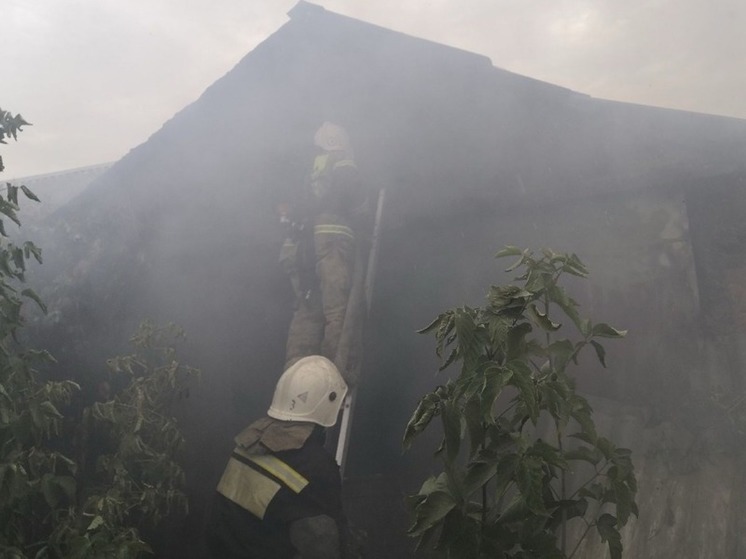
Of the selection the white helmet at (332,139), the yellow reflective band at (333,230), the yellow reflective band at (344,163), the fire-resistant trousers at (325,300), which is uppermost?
the white helmet at (332,139)

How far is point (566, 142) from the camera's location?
14.0 feet

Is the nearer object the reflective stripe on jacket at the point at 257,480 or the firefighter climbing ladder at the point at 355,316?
the reflective stripe on jacket at the point at 257,480

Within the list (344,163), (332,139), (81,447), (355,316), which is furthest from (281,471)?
(332,139)

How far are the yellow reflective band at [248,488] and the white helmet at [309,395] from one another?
372 millimetres

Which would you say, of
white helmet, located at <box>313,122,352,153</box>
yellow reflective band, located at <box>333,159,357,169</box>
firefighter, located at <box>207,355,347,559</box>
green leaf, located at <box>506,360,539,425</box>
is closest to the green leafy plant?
green leaf, located at <box>506,360,539,425</box>

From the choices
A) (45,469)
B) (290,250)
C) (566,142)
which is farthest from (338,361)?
(566,142)

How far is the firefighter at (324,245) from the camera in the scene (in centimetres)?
444

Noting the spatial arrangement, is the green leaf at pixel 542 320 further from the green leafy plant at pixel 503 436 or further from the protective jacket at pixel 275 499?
the protective jacket at pixel 275 499

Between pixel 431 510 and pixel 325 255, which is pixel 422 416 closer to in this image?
pixel 431 510

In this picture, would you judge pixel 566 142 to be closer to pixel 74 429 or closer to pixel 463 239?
pixel 463 239

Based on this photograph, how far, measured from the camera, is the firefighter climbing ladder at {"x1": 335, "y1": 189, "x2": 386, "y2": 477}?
4.07 metres

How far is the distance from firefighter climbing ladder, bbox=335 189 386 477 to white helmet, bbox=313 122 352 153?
0.53 m

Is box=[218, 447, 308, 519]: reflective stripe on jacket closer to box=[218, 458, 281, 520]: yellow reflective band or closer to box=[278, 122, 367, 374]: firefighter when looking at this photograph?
box=[218, 458, 281, 520]: yellow reflective band

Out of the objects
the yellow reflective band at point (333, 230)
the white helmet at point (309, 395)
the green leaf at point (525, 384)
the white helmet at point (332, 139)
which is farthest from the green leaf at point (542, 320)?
the white helmet at point (332, 139)
